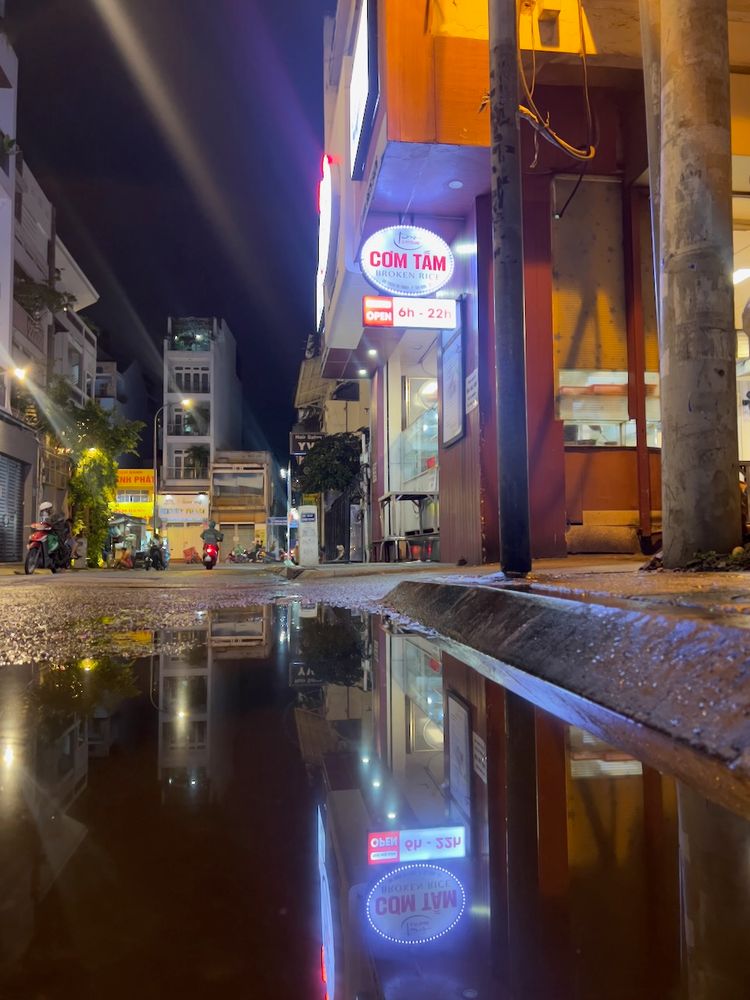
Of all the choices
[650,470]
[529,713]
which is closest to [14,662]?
[529,713]

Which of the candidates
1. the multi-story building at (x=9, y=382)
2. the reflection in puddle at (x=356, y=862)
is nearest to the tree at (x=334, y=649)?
the reflection in puddle at (x=356, y=862)

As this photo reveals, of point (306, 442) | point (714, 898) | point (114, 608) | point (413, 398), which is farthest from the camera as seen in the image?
point (306, 442)

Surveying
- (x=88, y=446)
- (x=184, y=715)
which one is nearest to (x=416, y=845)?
(x=184, y=715)

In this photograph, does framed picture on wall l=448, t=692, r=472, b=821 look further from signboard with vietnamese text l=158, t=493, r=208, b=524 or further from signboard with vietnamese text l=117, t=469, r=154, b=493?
signboard with vietnamese text l=117, t=469, r=154, b=493

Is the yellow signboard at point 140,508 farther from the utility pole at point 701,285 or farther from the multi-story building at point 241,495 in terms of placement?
the utility pole at point 701,285

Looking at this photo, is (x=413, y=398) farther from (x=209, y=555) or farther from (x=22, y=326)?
(x=22, y=326)

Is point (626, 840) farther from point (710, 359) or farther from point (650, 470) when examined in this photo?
point (650, 470)

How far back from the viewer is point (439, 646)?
12.6 ft

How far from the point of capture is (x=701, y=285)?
4184 millimetres

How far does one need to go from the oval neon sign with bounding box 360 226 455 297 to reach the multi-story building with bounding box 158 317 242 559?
38.0 m

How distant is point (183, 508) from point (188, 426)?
19.2 feet

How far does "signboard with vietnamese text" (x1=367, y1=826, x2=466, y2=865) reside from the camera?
120 centimetres

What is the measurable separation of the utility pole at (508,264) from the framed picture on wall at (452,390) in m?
6.13

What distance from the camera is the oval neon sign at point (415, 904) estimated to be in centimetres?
96
